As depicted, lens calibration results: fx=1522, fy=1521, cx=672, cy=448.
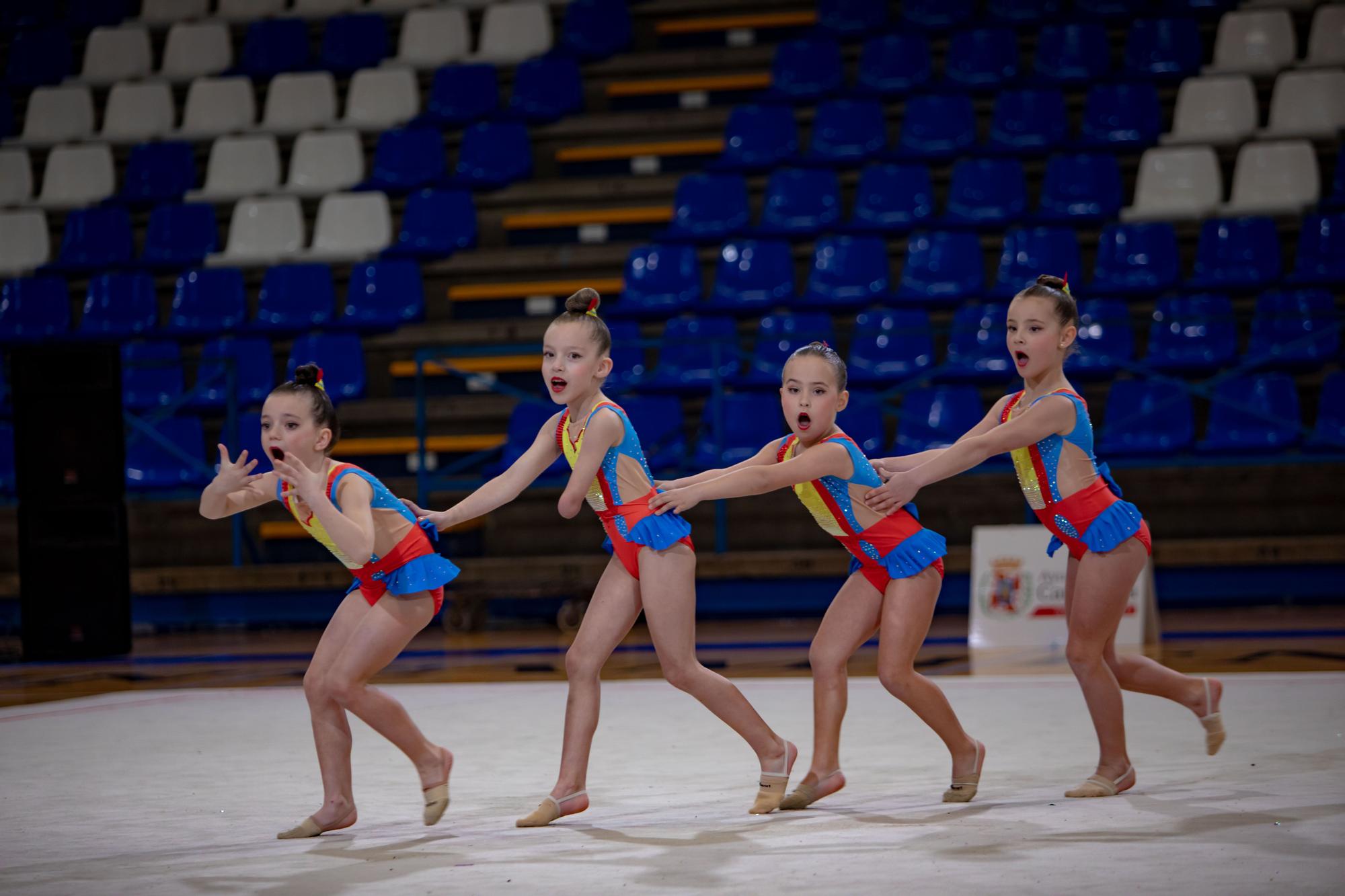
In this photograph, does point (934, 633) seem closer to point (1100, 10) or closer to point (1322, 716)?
point (1322, 716)

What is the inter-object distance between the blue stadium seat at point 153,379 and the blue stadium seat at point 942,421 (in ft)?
16.6

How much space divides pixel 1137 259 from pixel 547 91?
4982mm

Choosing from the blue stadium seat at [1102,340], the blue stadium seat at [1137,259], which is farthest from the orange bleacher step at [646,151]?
the blue stadium seat at [1102,340]

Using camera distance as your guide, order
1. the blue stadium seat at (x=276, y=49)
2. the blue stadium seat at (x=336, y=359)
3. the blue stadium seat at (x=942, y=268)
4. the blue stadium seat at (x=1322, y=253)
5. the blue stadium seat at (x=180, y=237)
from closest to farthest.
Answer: the blue stadium seat at (x=1322, y=253), the blue stadium seat at (x=942, y=268), the blue stadium seat at (x=336, y=359), the blue stadium seat at (x=180, y=237), the blue stadium seat at (x=276, y=49)

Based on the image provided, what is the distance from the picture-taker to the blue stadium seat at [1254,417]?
9297 millimetres

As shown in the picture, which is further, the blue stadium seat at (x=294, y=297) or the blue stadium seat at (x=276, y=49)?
the blue stadium seat at (x=276, y=49)

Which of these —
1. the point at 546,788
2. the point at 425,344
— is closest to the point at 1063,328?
the point at 546,788

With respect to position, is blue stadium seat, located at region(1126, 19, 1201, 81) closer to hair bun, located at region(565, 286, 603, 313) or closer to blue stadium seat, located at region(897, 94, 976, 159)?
blue stadium seat, located at region(897, 94, 976, 159)

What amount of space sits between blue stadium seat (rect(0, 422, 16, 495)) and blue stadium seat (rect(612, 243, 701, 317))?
4.36m

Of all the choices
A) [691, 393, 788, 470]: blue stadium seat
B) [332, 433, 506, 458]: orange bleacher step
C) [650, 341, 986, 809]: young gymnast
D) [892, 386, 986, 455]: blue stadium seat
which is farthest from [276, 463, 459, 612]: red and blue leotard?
[332, 433, 506, 458]: orange bleacher step

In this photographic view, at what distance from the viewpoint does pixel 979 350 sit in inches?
385

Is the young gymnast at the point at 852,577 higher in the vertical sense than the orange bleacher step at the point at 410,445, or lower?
lower

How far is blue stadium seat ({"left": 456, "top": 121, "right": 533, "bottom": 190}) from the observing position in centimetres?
1198

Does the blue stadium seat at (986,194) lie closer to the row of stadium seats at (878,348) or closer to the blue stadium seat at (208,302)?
the row of stadium seats at (878,348)
